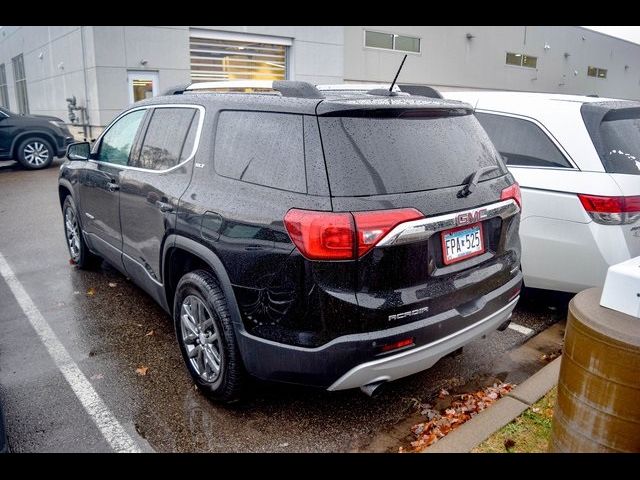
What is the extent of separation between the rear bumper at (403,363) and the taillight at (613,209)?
1562 mm

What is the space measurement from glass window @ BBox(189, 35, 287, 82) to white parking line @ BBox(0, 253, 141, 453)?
12.6 metres

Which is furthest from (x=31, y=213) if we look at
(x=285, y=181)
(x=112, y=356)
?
(x=285, y=181)

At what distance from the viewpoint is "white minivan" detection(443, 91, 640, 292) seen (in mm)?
3719

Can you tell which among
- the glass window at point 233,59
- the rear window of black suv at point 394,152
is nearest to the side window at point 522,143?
the rear window of black suv at point 394,152

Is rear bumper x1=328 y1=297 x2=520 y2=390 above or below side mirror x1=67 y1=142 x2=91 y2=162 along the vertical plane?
below

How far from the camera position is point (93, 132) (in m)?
15.3

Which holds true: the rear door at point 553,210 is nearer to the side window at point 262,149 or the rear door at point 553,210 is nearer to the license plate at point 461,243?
the license plate at point 461,243

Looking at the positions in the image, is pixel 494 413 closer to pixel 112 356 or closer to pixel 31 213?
pixel 112 356

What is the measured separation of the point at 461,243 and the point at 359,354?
0.85 m

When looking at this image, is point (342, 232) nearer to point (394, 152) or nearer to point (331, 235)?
point (331, 235)

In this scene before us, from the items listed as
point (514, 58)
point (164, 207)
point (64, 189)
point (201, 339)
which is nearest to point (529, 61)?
point (514, 58)

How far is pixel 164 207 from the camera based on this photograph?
335 centimetres

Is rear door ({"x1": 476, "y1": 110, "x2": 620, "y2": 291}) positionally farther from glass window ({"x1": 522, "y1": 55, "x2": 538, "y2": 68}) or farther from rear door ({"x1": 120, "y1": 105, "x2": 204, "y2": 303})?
glass window ({"x1": 522, "y1": 55, "x2": 538, "y2": 68})

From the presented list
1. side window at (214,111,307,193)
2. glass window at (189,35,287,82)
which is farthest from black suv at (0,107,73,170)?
side window at (214,111,307,193)
